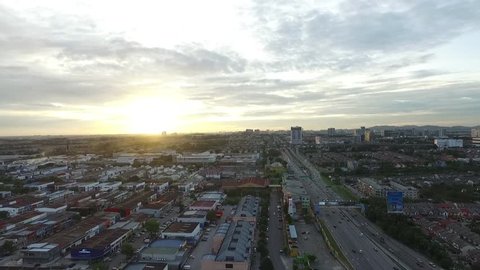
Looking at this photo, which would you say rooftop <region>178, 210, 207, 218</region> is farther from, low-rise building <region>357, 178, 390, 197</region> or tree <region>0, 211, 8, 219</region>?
low-rise building <region>357, 178, 390, 197</region>

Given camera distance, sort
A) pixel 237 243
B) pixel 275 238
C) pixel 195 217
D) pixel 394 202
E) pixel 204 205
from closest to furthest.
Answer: pixel 237 243 → pixel 275 238 → pixel 195 217 → pixel 394 202 → pixel 204 205

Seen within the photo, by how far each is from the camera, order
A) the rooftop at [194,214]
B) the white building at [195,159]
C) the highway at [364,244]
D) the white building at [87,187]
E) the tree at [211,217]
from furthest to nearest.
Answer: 1. the white building at [195,159]
2. the white building at [87,187]
3. the tree at [211,217]
4. the rooftop at [194,214]
5. the highway at [364,244]

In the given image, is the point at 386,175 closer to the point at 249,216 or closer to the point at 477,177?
the point at 477,177

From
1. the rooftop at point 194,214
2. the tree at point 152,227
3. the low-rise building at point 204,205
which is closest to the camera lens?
the tree at point 152,227

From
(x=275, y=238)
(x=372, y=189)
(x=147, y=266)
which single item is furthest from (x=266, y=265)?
(x=372, y=189)

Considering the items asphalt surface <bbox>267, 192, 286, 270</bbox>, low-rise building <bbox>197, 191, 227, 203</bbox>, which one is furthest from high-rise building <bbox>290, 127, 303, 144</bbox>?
asphalt surface <bbox>267, 192, 286, 270</bbox>

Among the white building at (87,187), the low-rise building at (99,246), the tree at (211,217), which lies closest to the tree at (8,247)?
the low-rise building at (99,246)

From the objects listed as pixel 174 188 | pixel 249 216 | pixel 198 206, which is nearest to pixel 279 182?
pixel 174 188

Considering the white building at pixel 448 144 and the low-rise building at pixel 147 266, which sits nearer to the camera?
the low-rise building at pixel 147 266

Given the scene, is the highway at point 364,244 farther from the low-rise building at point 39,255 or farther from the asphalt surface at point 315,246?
the low-rise building at point 39,255

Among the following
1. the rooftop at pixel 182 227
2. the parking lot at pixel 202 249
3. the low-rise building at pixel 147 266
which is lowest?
the parking lot at pixel 202 249

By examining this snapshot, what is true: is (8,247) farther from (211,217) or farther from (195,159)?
(195,159)
